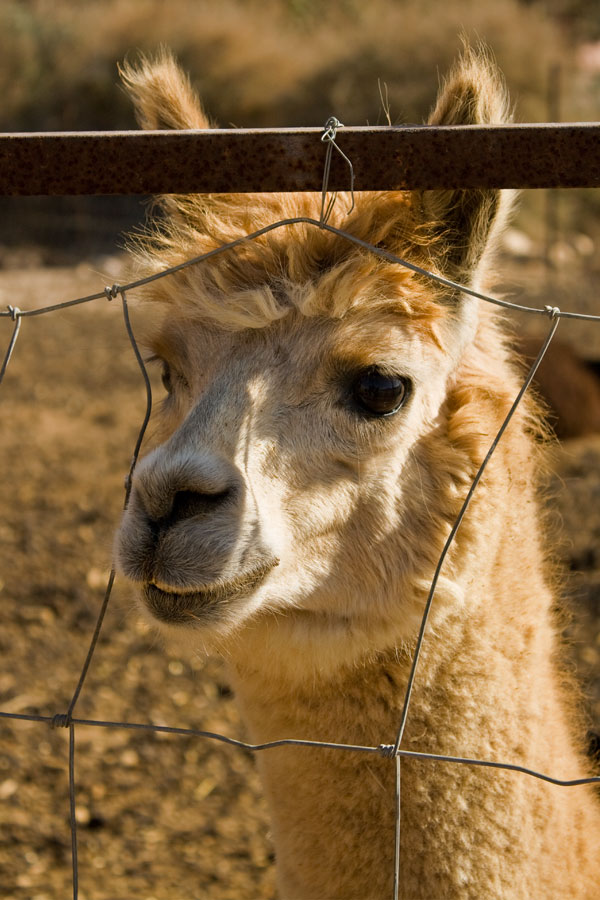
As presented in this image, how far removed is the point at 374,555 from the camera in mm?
2027

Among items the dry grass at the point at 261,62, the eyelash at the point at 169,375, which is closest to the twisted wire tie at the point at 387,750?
the eyelash at the point at 169,375

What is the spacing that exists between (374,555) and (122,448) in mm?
5435

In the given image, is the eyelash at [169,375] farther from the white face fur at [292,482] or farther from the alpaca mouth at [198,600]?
the alpaca mouth at [198,600]

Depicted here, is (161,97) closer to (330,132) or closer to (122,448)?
(330,132)

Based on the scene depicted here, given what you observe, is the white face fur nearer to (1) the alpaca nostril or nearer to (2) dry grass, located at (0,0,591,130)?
(1) the alpaca nostril

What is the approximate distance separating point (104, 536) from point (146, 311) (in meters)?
3.46

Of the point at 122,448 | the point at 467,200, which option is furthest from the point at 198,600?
the point at 122,448

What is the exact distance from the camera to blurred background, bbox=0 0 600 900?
3434 millimetres

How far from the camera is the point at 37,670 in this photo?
4336mm

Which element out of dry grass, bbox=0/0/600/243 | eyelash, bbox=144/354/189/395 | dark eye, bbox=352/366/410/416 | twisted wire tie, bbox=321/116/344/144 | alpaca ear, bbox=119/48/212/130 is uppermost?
dry grass, bbox=0/0/600/243

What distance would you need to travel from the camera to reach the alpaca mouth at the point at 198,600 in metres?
1.83

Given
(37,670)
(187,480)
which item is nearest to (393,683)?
(187,480)

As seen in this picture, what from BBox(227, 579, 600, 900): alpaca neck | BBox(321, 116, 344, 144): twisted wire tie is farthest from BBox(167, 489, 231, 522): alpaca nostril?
BBox(321, 116, 344, 144): twisted wire tie

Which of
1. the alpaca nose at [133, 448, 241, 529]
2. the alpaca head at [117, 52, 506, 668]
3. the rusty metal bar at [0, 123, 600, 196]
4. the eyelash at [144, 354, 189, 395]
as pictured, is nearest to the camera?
the rusty metal bar at [0, 123, 600, 196]
